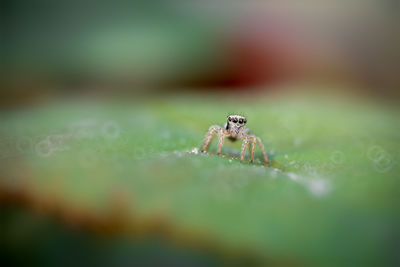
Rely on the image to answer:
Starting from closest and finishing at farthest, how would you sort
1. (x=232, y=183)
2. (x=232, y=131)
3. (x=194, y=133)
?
(x=232, y=183)
(x=232, y=131)
(x=194, y=133)

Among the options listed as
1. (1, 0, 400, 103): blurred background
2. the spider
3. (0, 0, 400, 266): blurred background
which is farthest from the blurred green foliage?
(1, 0, 400, 103): blurred background

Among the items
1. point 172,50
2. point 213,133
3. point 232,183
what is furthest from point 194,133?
point 172,50

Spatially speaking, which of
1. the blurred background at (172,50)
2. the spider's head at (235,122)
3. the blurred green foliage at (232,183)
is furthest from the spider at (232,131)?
the blurred background at (172,50)

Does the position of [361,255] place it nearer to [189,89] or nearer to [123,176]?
[123,176]

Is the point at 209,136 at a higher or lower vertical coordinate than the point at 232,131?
lower

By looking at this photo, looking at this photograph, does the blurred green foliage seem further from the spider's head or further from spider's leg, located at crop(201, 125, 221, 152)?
the spider's head

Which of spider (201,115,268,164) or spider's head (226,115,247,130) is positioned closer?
spider (201,115,268,164)

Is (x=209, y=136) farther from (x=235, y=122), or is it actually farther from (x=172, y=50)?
(x=172, y=50)

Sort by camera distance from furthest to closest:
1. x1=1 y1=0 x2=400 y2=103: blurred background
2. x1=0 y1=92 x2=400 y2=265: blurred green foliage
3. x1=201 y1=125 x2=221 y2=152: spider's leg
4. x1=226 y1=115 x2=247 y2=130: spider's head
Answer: x1=1 y1=0 x2=400 y2=103: blurred background
x1=226 y1=115 x2=247 y2=130: spider's head
x1=201 y1=125 x2=221 y2=152: spider's leg
x1=0 y1=92 x2=400 y2=265: blurred green foliage
